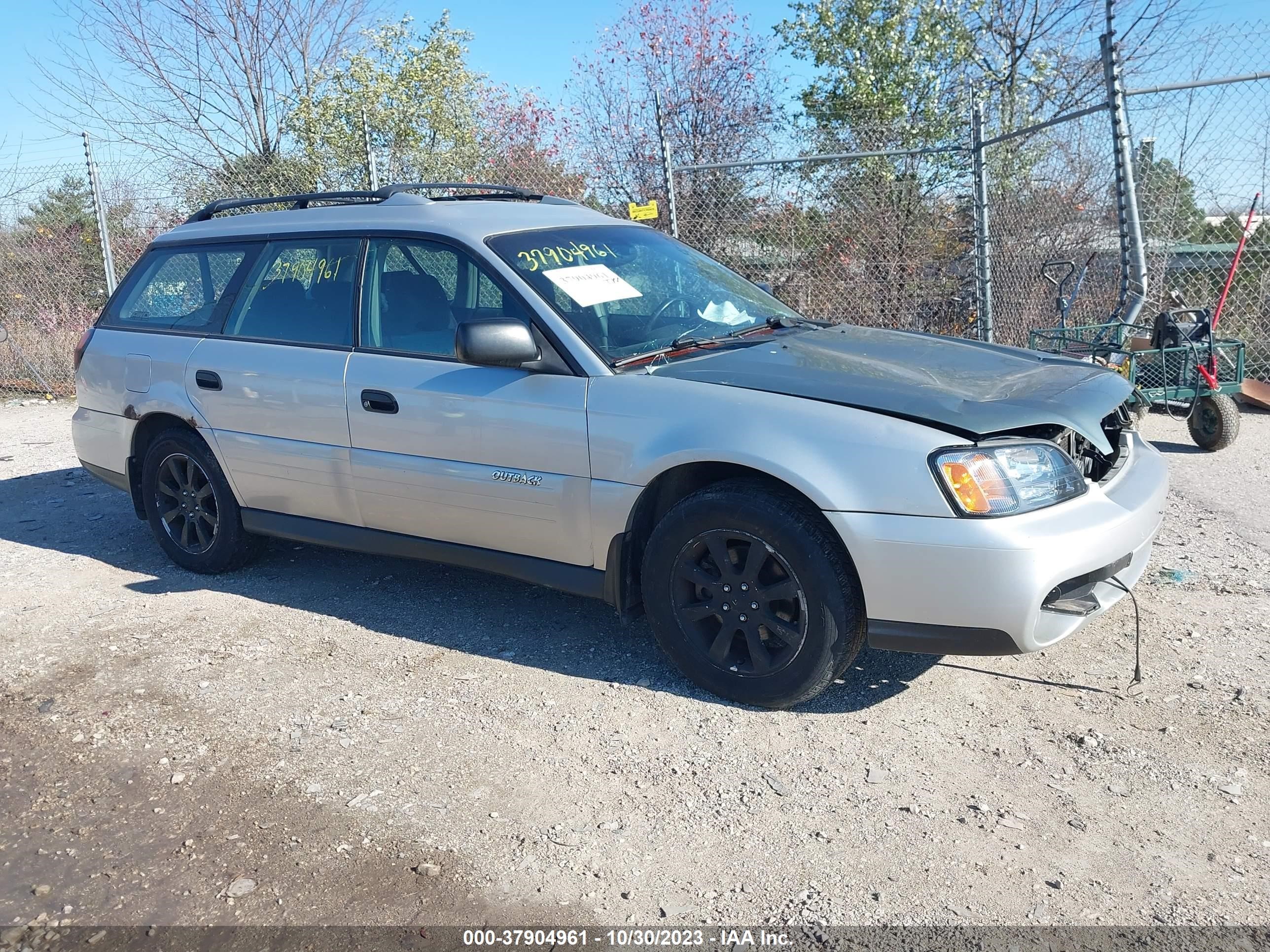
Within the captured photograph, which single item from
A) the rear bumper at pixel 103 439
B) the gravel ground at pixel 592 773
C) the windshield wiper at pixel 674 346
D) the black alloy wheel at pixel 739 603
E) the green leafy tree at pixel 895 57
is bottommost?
the gravel ground at pixel 592 773

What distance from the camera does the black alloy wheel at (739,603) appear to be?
3.48 m

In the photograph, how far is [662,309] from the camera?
168 inches

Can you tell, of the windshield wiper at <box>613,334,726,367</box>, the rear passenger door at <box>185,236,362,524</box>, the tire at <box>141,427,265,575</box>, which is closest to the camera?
the windshield wiper at <box>613,334,726,367</box>

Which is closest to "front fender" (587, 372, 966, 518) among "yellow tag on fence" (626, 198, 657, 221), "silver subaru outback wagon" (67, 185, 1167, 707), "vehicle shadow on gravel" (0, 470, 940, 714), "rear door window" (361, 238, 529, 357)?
"silver subaru outback wagon" (67, 185, 1167, 707)

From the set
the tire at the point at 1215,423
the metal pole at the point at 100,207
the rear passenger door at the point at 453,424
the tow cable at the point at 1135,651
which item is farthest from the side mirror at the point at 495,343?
the metal pole at the point at 100,207

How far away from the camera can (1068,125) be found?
8844 mm

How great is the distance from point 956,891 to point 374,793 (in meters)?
1.74

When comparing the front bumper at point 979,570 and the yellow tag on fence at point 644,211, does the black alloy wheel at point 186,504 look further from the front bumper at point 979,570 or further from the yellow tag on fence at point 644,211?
the yellow tag on fence at point 644,211

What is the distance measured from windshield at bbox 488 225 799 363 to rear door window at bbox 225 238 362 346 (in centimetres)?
82

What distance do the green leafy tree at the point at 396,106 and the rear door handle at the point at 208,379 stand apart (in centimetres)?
1077

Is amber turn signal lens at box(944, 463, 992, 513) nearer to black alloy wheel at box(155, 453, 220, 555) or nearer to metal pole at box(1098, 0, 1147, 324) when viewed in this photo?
black alloy wheel at box(155, 453, 220, 555)

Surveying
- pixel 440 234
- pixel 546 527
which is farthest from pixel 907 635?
pixel 440 234

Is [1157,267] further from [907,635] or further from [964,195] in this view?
[907,635]

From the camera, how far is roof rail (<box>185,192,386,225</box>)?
16.3 ft
